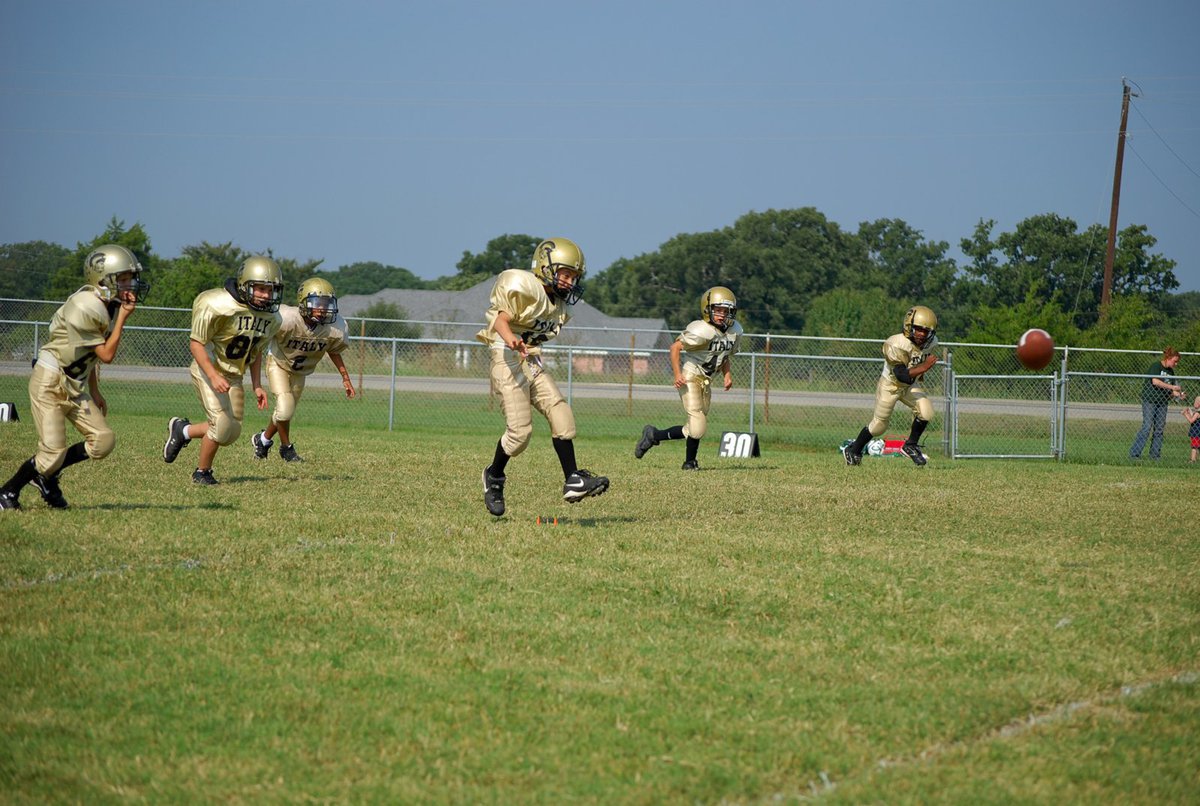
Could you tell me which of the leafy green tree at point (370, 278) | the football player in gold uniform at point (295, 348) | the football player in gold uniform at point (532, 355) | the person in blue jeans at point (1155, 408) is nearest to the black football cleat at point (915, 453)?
the person in blue jeans at point (1155, 408)

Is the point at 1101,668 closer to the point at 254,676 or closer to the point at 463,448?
the point at 254,676

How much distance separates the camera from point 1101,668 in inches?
205

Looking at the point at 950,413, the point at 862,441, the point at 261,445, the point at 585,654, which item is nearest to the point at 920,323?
the point at 862,441

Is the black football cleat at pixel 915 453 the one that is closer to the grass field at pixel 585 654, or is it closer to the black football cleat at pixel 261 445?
the grass field at pixel 585 654

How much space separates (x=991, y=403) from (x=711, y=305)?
10.9 m

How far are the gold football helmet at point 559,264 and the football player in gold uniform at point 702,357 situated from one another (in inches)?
226

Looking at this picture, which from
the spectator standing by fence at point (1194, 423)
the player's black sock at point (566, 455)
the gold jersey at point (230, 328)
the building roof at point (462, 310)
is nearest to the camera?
the player's black sock at point (566, 455)

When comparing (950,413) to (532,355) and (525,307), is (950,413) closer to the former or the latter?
(532,355)

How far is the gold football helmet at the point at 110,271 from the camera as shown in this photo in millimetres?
8680

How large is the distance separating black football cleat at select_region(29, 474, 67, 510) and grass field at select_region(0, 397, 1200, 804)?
0.36 metres

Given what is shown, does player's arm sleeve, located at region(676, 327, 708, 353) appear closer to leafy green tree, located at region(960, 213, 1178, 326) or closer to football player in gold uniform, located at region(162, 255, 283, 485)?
football player in gold uniform, located at region(162, 255, 283, 485)

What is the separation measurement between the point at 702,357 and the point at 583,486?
6614 millimetres

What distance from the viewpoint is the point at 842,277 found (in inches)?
2864

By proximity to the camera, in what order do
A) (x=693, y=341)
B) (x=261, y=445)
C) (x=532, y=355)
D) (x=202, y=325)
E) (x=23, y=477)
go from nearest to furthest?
(x=23, y=477), (x=532, y=355), (x=202, y=325), (x=261, y=445), (x=693, y=341)
